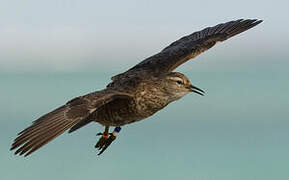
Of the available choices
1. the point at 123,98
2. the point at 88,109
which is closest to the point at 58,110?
the point at 88,109

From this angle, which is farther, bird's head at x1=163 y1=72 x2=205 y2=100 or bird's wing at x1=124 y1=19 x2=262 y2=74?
bird's wing at x1=124 y1=19 x2=262 y2=74

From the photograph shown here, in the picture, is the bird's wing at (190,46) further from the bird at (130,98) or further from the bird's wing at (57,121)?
the bird's wing at (57,121)

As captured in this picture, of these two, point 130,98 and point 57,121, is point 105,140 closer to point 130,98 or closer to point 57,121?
point 130,98

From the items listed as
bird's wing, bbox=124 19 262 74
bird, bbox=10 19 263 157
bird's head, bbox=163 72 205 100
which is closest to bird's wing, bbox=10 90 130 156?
bird, bbox=10 19 263 157

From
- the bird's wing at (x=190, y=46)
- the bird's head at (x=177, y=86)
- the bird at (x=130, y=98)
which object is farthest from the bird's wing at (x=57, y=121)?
the bird's wing at (x=190, y=46)

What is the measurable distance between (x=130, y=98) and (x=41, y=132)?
88.7 inches

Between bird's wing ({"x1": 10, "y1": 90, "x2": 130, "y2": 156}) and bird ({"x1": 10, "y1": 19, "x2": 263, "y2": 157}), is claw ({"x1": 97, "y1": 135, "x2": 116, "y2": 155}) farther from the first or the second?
bird's wing ({"x1": 10, "y1": 90, "x2": 130, "y2": 156})

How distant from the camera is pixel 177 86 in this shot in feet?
41.3

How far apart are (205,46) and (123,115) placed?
3.03 m

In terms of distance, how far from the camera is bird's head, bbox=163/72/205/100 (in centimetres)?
1259

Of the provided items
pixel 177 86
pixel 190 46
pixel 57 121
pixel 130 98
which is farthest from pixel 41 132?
pixel 190 46

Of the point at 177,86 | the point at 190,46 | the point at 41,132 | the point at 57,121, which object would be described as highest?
the point at 190,46

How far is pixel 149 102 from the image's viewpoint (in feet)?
40.6

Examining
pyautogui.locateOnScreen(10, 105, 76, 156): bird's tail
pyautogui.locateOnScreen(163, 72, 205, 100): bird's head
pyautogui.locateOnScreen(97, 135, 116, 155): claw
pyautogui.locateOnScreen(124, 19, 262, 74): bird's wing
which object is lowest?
pyautogui.locateOnScreen(10, 105, 76, 156): bird's tail
